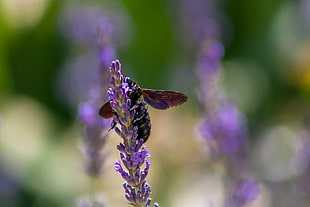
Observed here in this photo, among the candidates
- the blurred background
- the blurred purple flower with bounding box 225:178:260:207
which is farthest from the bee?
the blurred background

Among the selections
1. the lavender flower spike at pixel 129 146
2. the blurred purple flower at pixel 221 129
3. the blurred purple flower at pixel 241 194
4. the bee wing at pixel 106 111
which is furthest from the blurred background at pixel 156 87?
the lavender flower spike at pixel 129 146

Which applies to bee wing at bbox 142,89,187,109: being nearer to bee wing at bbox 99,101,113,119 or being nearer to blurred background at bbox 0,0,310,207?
bee wing at bbox 99,101,113,119

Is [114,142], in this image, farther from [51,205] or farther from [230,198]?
[230,198]

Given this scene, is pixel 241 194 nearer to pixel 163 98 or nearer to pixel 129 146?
pixel 163 98

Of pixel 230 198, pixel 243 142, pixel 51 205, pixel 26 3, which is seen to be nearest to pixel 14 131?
pixel 51 205

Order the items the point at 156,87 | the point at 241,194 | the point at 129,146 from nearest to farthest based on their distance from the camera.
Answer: the point at 129,146 → the point at 241,194 → the point at 156,87

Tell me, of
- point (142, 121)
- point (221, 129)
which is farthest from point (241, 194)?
point (142, 121)

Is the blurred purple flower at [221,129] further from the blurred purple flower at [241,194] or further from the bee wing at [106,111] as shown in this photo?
the bee wing at [106,111]
